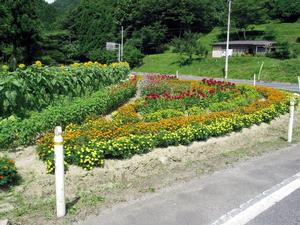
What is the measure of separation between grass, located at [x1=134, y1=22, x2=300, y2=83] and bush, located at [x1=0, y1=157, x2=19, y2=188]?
106 ft

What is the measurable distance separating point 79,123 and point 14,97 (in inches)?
79.3

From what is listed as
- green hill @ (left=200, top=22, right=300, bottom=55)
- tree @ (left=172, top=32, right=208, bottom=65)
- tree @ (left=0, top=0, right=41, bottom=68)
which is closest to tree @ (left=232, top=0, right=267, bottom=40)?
green hill @ (left=200, top=22, right=300, bottom=55)

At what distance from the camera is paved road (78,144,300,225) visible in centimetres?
447

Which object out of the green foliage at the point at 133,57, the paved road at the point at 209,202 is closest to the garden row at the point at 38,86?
the paved road at the point at 209,202

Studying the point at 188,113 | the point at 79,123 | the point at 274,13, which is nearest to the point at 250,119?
the point at 188,113

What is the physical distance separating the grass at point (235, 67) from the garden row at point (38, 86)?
27541 millimetres

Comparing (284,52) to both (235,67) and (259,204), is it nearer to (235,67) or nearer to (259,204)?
(235,67)

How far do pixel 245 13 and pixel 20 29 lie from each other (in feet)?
141

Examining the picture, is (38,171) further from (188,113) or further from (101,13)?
(101,13)

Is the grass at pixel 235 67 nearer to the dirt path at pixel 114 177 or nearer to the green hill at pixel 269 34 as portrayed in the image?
the green hill at pixel 269 34

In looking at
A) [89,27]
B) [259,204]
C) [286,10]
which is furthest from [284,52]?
[259,204]

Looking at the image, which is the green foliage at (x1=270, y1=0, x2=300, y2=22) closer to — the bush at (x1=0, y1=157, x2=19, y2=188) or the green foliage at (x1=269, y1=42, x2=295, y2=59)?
the green foliage at (x1=269, y1=42, x2=295, y2=59)

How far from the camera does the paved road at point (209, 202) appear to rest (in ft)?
14.7

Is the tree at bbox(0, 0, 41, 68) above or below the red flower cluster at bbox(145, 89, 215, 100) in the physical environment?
above
